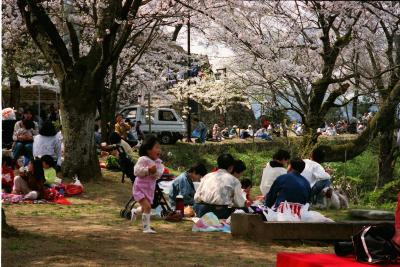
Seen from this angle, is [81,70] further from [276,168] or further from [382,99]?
[382,99]

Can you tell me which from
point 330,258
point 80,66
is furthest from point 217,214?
point 80,66

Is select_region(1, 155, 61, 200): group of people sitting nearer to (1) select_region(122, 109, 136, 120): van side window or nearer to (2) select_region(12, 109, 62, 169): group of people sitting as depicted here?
(2) select_region(12, 109, 62, 169): group of people sitting

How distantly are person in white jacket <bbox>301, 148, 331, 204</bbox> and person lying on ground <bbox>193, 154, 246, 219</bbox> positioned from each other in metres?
2.01

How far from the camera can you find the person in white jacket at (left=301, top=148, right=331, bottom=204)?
9.91 metres

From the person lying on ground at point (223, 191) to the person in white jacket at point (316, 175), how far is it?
2.01 meters

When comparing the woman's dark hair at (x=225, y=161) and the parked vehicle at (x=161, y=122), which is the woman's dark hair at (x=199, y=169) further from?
the parked vehicle at (x=161, y=122)

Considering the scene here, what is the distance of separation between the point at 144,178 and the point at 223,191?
1.02 metres

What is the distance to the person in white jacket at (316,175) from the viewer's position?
9906 millimetres

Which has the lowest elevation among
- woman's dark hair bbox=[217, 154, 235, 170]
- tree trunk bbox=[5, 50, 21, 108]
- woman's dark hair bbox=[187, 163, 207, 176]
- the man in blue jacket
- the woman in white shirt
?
the man in blue jacket

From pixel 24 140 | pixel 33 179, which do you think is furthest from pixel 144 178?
pixel 24 140

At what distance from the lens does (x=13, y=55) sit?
2055cm

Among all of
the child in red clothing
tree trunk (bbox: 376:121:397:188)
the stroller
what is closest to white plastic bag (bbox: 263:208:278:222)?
the stroller

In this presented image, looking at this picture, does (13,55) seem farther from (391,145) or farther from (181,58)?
(391,145)

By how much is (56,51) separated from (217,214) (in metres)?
5.19
